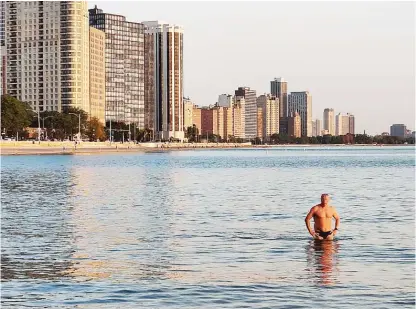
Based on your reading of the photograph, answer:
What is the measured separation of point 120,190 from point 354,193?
17101mm

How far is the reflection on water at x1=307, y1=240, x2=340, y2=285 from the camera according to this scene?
66.1 ft

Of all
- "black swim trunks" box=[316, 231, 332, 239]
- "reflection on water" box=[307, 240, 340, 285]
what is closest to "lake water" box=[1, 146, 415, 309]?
"reflection on water" box=[307, 240, 340, 285]

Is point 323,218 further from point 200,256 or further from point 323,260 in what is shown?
point 200,256

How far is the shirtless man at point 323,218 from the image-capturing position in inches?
1021

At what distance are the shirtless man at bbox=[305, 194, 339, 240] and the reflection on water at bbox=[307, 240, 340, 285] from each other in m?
0.24

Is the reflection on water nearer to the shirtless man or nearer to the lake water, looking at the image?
the lake water

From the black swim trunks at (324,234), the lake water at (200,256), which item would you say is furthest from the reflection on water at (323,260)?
the black swim trunks at (324,234)

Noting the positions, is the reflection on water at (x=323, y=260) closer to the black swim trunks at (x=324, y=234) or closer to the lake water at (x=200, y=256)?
the lake water at (x=200, y=256)

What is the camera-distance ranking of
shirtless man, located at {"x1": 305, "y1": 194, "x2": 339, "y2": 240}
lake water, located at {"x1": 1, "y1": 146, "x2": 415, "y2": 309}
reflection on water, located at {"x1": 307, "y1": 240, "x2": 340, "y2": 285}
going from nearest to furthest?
lake water, located at {"x1": 1, "y1": 146, "x2": 415, "y2": 309}, reflection on water, located at {"x1": 307, "y1": 240, "x2": 340, "y2": 285}, shirtless man, located at {"x1": 305, "y1": 194, "x2": 339, "y2": 240}

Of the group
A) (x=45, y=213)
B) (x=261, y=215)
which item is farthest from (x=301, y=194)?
(x=45, y=213)

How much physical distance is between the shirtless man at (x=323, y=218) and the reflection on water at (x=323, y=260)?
0.78 feet

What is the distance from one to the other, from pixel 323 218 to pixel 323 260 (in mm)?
3638

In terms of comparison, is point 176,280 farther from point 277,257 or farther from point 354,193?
point 354,193

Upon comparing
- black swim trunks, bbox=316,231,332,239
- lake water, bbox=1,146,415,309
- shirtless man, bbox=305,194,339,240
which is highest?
shirtless man, bbox=305,194,339,240
